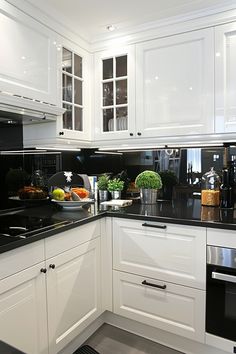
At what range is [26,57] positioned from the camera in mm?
1610

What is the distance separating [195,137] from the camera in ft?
6.22

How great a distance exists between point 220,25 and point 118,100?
34.9 inches

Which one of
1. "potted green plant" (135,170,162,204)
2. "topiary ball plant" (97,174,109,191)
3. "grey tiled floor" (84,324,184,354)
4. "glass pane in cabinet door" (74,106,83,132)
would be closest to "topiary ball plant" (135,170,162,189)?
"potted green plant" (135,170,162,204)

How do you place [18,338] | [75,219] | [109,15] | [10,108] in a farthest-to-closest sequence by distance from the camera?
[109,15] → [75,219] → [10,108] → [18,338]

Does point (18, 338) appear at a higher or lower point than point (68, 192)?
lower

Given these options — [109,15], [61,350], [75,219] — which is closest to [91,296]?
[61,350]

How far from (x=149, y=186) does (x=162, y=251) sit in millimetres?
604

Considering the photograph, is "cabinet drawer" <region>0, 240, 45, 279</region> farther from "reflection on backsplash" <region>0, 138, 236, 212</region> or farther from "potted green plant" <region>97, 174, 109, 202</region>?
"potted green plant" <region>97, 174, 109, 202</region>

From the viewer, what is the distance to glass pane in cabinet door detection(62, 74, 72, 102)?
197 centimetres

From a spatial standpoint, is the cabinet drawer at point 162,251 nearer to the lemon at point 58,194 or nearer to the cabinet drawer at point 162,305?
the cabinet drawer at point 162,305

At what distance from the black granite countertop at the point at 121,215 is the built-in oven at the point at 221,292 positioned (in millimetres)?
180

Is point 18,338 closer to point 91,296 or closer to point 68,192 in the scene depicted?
point 91,296

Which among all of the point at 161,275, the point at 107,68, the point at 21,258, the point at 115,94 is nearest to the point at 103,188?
the point at 115,94

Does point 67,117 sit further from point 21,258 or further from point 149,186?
point 21,258
